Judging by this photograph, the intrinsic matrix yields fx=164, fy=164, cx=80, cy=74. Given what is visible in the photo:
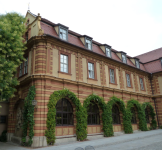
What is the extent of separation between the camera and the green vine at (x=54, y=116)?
13000 millimetres

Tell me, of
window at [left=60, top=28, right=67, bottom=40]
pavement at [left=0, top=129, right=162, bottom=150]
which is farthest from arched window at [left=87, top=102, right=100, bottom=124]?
window at [left=60, top=28, right=67, bottom=40]

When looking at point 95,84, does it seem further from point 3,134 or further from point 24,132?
point 3,134

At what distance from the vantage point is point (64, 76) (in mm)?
15633

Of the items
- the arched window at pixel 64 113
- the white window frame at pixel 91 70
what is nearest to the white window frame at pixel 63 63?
the arched window at pixel 64 113

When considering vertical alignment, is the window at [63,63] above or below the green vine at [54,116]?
above

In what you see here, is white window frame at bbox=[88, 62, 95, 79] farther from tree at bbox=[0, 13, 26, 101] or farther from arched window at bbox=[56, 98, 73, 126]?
tree at bbox=[0, 13, 26, 101]

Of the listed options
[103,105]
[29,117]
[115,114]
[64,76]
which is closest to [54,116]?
[29,117]

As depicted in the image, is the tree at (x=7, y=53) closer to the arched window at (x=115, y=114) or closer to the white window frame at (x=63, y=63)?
the white window frame at (x=63, y=63)

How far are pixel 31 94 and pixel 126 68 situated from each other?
14.7 m

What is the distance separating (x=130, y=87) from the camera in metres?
23.0

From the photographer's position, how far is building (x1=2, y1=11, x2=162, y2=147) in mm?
14048

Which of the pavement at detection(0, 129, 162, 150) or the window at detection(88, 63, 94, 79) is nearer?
the pavement at detection(0, 129, 162, 150)

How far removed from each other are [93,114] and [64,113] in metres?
3.86

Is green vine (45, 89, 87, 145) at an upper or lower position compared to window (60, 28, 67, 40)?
lower
